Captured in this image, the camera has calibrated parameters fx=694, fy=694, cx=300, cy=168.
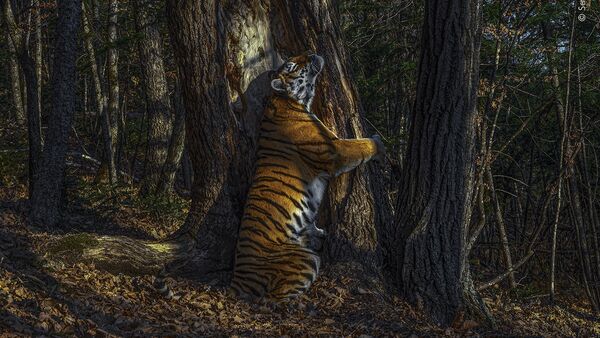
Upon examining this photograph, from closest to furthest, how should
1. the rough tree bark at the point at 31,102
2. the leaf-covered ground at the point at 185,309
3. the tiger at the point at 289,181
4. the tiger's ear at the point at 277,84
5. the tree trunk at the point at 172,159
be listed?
the leaf-covered ground at the point at 185,309
the tiger at the point at 289,181
the tiger's ear at the point at 277,84
the rough tree bark at the point at 31,102
the tree trunk at the point at 172,159

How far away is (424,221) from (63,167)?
493 cm

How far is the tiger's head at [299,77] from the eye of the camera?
260 inches

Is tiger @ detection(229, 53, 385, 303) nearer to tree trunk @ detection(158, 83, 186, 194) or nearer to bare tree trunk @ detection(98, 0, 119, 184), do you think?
tree trunk @ detection(158, 83, 186, 194)

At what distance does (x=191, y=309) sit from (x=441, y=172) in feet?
8.26

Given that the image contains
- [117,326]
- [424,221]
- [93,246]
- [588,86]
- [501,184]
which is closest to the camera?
[117,326]

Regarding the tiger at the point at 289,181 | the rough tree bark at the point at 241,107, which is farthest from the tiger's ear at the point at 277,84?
the rough tree bark at the point at 241,107

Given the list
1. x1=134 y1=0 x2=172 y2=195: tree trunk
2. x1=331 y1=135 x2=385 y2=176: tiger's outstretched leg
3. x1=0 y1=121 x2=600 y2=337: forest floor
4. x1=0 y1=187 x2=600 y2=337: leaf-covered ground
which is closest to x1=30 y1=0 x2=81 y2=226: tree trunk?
x1=0 y1=121 x2=600 y2=337: forest floor

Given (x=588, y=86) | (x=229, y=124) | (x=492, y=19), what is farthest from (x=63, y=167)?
(x=588, y=86)

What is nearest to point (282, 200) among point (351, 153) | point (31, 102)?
point (351, 153)

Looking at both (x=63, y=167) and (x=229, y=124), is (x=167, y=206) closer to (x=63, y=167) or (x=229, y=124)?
(x=63, y=167)

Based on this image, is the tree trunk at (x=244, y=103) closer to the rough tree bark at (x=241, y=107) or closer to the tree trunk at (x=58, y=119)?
the rough tree bark at (x=241, y=107)

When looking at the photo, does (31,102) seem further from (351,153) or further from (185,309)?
(351,153)

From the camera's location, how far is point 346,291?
643 centimetres

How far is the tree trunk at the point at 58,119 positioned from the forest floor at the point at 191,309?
0.47m
